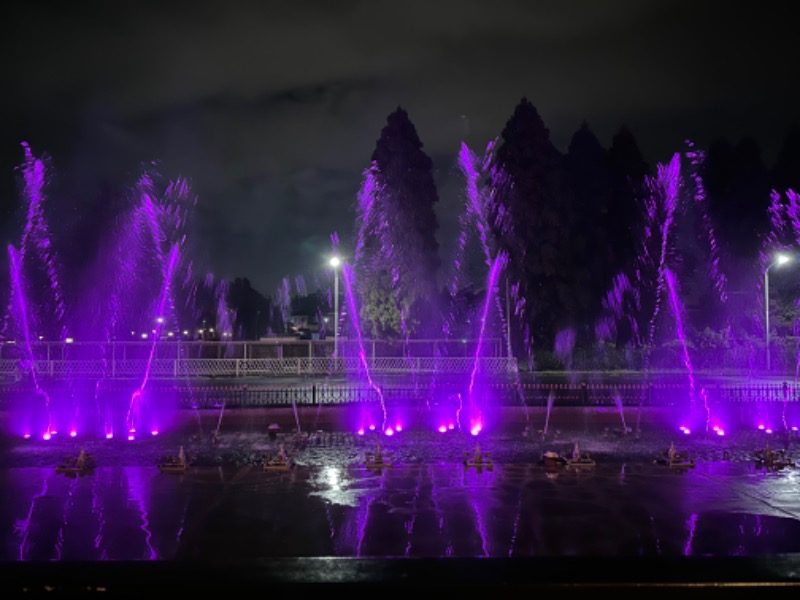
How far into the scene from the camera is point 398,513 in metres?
8.07

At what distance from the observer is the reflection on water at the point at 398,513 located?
6.70m

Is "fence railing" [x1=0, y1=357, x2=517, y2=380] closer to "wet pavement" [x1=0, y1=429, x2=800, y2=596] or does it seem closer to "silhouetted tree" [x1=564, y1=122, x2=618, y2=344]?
"silhouetted tree" [x1=564, y1=122, x2=618, y2=344]

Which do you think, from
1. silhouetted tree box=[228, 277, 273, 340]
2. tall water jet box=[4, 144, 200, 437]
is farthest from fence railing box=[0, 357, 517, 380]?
silhouetted tree box=[228, 277, 273, 340]

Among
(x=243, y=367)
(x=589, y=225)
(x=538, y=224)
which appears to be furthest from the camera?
(x=589, y=225)

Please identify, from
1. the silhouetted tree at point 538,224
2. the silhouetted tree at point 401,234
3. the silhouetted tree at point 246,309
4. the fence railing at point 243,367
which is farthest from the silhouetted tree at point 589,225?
the silhouetted tree at point 246,309

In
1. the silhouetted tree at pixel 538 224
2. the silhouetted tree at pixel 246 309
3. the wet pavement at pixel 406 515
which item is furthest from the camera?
the silhouetted tree at pixel 246 309

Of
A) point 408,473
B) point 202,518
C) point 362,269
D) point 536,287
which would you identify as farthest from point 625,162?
point 202,518

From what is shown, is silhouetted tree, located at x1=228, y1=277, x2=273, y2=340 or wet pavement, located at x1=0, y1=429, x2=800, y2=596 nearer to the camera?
wet pavement, located at x1=0, y1=429, x2=800, y2=596

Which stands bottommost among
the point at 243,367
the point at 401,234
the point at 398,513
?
the point at 398,513

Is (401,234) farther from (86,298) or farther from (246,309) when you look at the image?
(246,309)

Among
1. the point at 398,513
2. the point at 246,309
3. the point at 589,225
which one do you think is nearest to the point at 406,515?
the point at 398,513

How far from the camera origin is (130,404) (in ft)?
63.5

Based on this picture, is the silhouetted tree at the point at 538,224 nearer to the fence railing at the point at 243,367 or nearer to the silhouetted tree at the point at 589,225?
the silhouetted tree at the point at 589,225

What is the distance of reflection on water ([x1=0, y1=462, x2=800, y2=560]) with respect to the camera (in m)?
6.70
